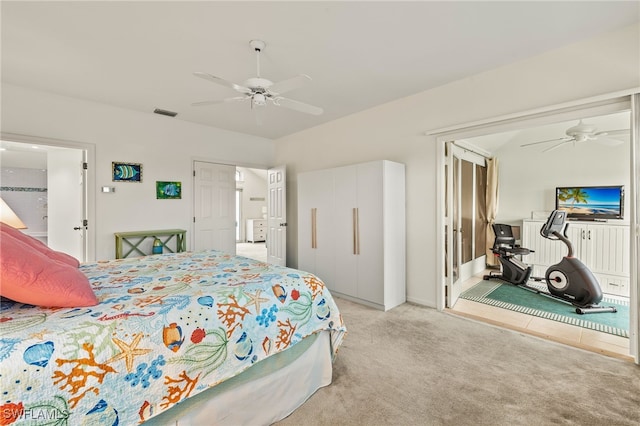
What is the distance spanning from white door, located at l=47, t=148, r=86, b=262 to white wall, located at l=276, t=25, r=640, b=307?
10.4 ft

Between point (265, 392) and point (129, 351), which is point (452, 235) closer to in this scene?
point (265, 392)

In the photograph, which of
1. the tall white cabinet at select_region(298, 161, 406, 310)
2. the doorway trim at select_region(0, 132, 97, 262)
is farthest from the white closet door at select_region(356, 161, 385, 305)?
the doorway trim at select_region(0, 132, 97, 262)

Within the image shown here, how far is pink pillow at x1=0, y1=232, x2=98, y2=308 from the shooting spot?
1.23m

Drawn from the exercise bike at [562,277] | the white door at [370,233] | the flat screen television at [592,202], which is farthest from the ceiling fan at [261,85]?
the flat screen television at [592,202]

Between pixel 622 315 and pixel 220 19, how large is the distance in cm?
511

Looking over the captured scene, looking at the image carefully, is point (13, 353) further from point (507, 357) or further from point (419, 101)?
point (419, 101)

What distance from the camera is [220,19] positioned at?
7.06 ft

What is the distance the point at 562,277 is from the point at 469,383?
266 centimetres

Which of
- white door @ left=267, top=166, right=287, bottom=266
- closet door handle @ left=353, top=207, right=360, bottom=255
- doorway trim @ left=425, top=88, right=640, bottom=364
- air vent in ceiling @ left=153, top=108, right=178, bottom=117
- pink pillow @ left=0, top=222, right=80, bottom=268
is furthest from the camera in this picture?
white door @ left=267, top=166, right=287, bottom=266

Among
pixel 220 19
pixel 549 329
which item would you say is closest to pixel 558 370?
pixel 549 329

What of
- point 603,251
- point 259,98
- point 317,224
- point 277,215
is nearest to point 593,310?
point 603,251

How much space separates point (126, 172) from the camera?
4.07 m

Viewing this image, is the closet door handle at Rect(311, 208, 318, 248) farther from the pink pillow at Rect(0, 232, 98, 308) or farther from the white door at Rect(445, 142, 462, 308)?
the pink pillow at Rect(0, 232, 98, 308)

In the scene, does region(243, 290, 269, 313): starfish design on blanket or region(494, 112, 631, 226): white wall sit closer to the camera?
region(243, 290, 269, 313): starfish design on blanket
